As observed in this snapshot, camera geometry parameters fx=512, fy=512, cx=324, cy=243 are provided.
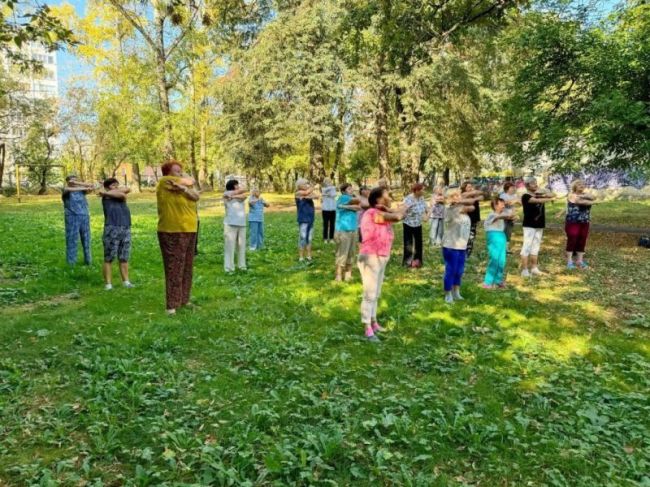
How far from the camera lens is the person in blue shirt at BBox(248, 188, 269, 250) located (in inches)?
489

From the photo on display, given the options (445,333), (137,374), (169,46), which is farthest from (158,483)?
(169,46)

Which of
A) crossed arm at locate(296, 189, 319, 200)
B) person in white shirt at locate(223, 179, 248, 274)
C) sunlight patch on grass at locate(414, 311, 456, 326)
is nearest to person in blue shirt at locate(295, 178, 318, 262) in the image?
crossed arm at locate(296, 189, 319, 200)

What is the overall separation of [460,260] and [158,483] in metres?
5.35

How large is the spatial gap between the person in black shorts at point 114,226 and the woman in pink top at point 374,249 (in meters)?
4.07

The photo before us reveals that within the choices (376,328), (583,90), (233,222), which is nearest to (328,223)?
(233,222)

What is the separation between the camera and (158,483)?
322cm

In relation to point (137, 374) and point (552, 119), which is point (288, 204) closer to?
point (552, 119)

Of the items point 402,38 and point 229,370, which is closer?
point 229,370

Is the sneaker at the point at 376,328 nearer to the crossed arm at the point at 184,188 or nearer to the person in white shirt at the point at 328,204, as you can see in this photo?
the crossed arm at the point at 184,188

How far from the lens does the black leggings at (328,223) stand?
1333cm

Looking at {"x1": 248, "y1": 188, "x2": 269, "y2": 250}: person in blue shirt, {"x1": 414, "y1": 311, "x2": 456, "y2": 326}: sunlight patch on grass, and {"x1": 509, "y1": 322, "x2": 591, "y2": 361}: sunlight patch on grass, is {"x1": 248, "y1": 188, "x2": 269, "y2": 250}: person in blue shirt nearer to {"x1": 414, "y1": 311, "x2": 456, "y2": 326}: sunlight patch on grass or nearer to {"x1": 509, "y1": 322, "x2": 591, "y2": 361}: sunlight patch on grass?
{"x1": 414, "y1": 311, "x2": 456, "y2": 326}: sunlight patch on grass

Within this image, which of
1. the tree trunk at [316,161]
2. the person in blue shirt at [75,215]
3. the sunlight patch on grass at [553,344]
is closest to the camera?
the sunlight patch on grass at [553,344]

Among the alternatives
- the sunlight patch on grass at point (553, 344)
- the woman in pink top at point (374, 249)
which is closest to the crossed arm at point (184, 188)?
the woman in pink top at point (374, 249)

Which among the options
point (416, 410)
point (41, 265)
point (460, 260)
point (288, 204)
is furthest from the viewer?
point (288, 204)
